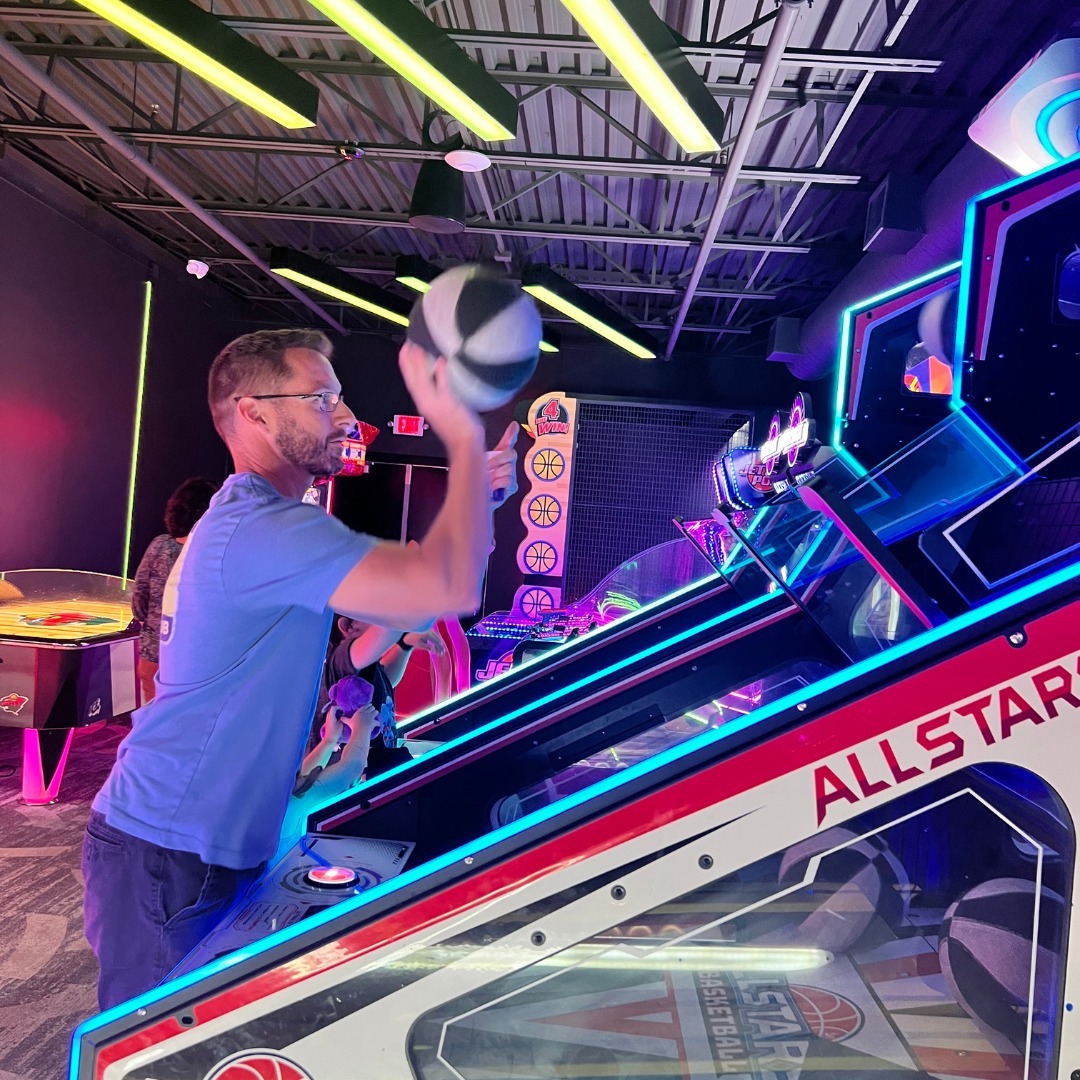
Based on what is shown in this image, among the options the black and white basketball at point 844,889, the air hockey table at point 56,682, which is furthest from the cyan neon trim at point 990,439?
the air hockey table at point 56,682

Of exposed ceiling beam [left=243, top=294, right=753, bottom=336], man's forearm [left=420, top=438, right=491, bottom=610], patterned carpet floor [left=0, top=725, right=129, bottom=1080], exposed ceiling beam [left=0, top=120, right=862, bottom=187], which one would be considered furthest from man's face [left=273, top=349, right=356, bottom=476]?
exposed ceiling beam [left=243, top=294, right=753, bottom=336]

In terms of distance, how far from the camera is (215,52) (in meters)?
3.19

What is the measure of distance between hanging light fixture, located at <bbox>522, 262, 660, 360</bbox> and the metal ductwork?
1747mm

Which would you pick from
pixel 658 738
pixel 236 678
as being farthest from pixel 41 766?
pixel 236 678

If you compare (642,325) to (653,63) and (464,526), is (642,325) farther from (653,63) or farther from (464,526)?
(464,526)

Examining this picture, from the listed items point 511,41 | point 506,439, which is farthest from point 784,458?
point 506,439

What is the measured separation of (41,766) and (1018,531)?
4360 millimetres

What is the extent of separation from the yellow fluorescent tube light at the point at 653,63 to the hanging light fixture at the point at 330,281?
3348 mm

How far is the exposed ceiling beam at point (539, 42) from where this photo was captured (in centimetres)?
396

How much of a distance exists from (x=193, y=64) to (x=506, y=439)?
8.39 feet

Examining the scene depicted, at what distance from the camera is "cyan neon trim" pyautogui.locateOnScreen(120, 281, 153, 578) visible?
765cm

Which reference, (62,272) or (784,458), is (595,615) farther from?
(62,272)

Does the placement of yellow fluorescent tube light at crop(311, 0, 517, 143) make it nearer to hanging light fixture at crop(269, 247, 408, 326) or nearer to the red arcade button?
the red arcade button

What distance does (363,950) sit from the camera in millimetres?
1012
